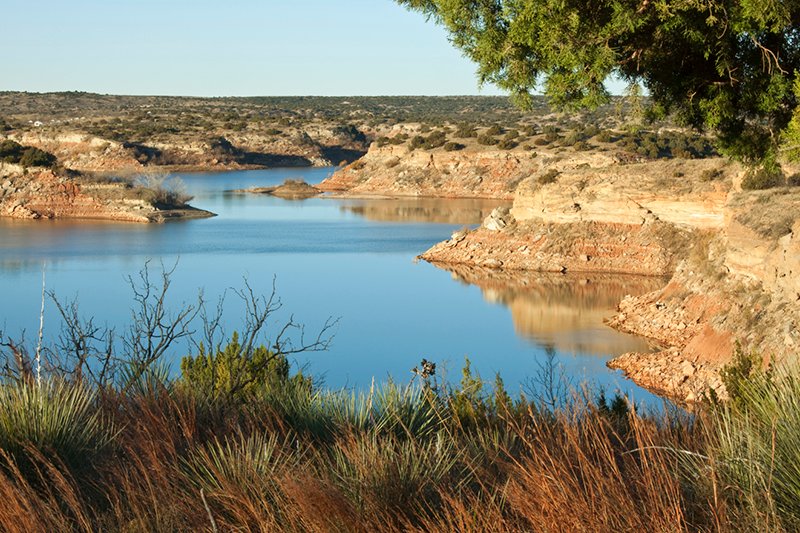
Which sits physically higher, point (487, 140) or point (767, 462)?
point (487, 140)

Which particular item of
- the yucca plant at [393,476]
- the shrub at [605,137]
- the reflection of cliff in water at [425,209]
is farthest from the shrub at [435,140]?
the yucca plant at [393,476]

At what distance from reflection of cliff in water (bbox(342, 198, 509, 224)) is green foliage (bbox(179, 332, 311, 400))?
3912 cm

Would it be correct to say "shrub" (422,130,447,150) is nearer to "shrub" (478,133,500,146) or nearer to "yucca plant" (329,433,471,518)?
"shrub" (478,133,500,146)

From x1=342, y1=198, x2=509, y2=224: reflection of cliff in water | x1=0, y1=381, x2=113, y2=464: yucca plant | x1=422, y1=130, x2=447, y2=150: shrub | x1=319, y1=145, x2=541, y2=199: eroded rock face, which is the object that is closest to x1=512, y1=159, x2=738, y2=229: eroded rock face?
x1=342, y1=198, x2=509, y2=224: reflection of cliff in water

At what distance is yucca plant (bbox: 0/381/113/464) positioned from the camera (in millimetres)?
6137

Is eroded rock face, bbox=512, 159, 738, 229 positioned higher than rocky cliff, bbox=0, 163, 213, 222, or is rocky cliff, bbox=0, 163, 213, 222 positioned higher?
eroded rock face, bbox=512, 159, 738, 229

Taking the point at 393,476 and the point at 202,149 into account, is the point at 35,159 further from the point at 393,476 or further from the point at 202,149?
the point at 393,476

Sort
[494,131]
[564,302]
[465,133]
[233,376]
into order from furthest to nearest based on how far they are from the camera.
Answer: [465,133] < [494,131] < [564,302] < [233,376]

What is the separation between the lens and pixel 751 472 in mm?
4602

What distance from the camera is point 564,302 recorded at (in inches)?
1189

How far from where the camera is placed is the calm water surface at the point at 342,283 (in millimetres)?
22344

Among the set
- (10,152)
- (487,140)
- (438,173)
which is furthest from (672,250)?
(10,152)

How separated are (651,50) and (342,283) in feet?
75.0

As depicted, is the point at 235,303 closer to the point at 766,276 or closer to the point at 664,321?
the point at 664,321
